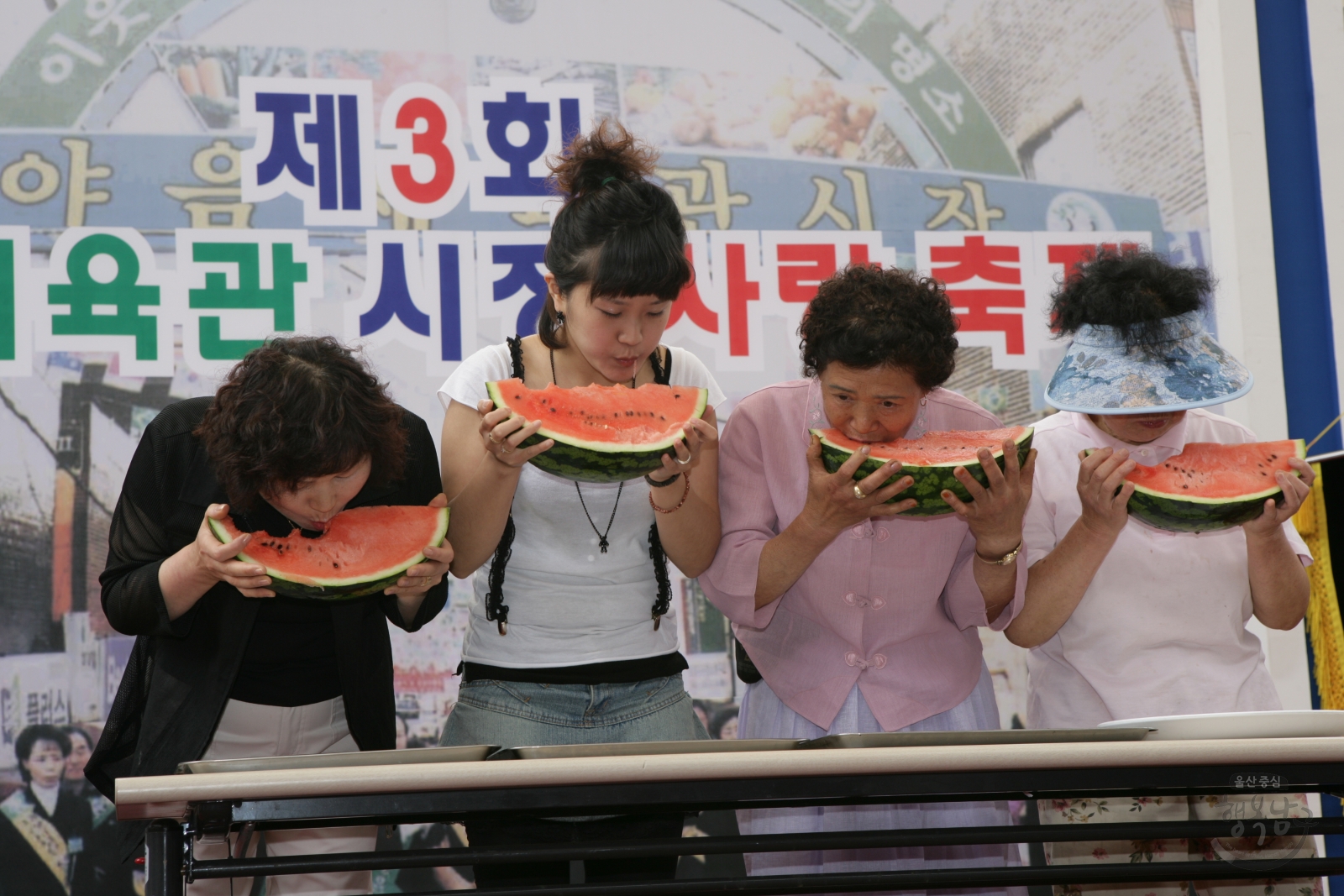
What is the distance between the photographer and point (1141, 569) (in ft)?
8.70

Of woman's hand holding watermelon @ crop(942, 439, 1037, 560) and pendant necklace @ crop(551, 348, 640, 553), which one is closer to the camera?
woman's hand holding watermelon @ crop(942, 439, 1037, 560)

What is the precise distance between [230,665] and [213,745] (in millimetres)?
178

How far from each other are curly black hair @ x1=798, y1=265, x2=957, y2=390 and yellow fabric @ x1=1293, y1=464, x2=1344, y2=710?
1410 mm

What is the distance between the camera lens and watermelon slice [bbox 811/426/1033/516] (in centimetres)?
233

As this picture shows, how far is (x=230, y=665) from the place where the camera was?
2.37m

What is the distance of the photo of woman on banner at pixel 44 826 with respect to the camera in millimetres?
3521

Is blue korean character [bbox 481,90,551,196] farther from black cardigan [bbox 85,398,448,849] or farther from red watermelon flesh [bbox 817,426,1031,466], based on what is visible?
red watermelon flesh [bbox 817,426,1031,466]

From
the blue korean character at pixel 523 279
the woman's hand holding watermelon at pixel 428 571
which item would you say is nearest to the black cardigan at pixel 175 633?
the woman's hand holding watermelon at pixel 428 571

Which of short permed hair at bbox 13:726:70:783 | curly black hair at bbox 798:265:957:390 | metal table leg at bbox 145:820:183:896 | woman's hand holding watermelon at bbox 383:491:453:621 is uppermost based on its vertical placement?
curly black hair at bbox 798:265:957:390

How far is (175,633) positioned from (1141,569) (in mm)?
2101

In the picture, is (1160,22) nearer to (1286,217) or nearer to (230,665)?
(1286,217)

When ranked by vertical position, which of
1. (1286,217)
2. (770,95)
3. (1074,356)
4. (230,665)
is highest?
(770,95)

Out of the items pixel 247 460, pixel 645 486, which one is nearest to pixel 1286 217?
pixel 645 486

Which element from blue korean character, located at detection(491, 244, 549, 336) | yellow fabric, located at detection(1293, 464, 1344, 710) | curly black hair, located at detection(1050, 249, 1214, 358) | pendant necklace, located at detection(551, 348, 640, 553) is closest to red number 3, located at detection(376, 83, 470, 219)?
blue korean character, located at detection(491, 244, 549, 336)
